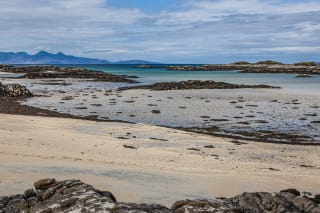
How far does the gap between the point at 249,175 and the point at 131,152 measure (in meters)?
4.97

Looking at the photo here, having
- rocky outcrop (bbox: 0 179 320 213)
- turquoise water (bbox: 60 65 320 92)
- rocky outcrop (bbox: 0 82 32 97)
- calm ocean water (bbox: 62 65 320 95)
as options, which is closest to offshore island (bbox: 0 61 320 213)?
rocky outcrop (bbox: 0 179 320 213)

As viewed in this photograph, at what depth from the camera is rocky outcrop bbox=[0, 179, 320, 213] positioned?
5781 millimetres

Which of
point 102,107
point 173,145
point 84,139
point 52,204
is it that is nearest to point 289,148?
point 173,145

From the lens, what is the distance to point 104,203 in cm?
582

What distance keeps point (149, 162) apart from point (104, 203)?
28.2 feet

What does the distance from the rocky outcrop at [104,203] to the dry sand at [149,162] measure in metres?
2.80

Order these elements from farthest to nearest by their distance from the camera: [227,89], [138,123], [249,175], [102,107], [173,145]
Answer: [227,89]
[102,107]
[138,123]
[173,145]
[249,175]

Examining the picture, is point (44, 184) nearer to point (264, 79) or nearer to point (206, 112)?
point (206, 112)

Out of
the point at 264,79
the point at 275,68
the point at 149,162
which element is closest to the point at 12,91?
the point at 149,162

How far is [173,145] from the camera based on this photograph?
58.0 feet

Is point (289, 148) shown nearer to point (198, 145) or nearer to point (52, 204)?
point (198, 145)

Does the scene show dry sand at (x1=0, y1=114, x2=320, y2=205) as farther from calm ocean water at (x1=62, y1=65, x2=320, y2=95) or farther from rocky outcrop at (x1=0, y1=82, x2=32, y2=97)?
calm ocean water at (x1=62, y1=65, x2=320, y2=95)

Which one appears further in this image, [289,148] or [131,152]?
[289,148]

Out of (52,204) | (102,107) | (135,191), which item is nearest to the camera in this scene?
(52,204)
